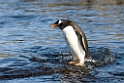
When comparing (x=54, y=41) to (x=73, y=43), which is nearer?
(x=73, y=43)

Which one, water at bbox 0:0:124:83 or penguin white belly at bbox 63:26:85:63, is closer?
water at bbox 0:0:124:83

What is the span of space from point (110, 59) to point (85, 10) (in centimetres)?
843

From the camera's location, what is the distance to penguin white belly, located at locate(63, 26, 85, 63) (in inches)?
423

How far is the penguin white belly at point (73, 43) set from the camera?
1073cm

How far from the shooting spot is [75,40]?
1090 centimetres

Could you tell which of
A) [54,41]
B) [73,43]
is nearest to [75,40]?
[73,43]

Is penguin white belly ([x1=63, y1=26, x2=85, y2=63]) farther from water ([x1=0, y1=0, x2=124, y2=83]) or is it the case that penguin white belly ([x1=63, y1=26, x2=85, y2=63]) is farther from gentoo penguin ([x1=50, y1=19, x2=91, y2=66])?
water ([x1=0, y1=0, x2=124, y2=83])

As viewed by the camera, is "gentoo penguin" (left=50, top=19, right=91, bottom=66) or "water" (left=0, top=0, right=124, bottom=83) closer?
"water" (left=0, top=0, right=124, bottom=83)

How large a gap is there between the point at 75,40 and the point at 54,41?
109 inches

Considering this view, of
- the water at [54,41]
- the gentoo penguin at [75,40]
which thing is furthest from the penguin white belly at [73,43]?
the water at [54,41]

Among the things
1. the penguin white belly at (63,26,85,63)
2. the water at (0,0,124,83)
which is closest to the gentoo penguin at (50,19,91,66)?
the penguin white belly at (63,26,85,63)

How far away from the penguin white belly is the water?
343 millimetres

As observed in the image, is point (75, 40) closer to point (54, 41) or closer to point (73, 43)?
point (73, 43)

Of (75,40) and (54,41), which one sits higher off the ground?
(75,40)
